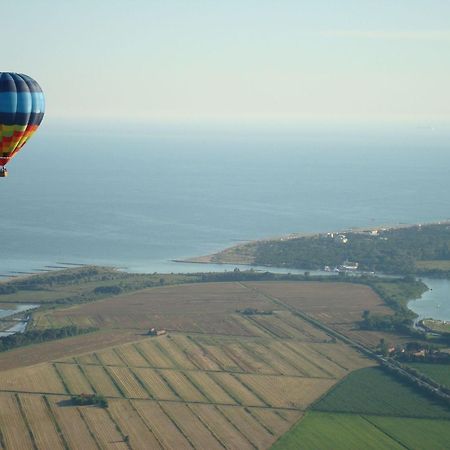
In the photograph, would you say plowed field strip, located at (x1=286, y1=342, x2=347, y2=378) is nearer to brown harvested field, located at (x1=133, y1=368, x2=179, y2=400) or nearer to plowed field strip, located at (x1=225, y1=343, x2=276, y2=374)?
plowed field strip, located at (x1=225, y1=343, x2=276, y2=374)

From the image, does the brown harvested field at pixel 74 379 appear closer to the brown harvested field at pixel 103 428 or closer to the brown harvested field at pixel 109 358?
the brown harvested field at pixel 109 358

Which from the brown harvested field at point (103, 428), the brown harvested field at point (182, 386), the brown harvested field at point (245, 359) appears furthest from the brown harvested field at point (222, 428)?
the brown harvested field at point (245, 359)

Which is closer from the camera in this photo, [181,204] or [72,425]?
[72,425]

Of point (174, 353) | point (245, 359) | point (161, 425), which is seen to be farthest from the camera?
point (174, 353)

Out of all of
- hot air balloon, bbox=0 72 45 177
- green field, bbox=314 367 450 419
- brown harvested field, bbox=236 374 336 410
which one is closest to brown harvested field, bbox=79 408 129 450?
brown harvested field, bbox=236 374 336 410

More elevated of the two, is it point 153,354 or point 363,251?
point 363,251

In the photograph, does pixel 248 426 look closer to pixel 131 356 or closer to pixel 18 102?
pixel 131 356

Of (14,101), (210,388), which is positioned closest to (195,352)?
(210,388)

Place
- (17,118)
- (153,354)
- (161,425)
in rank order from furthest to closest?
(153,354) → (161,425) → (17,118)
